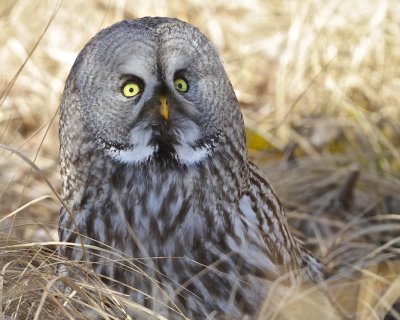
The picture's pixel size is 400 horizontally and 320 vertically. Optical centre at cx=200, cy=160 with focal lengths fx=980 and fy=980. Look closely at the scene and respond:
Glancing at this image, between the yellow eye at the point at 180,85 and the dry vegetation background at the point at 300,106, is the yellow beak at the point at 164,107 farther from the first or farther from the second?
the dry vegetation background at the point at 300,106

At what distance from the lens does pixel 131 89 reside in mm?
3170

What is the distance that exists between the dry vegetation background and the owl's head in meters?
0.63

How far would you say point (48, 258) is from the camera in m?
2.96

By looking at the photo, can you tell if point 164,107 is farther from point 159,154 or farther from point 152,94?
point 159,154

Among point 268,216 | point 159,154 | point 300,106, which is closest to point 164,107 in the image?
point 159,154

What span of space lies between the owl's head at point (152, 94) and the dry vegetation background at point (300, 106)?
2.07ft

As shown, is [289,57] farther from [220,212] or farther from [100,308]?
[100,308]

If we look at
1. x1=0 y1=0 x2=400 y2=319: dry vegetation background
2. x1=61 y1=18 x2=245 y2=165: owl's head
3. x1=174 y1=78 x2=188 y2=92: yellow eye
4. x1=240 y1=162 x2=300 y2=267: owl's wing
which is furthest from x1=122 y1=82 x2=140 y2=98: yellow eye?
x1=0 y1=0 x2=400 y2=319: dry vegetation background

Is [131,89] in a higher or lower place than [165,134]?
higher

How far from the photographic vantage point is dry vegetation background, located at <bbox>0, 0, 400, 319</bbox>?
4.56 meters

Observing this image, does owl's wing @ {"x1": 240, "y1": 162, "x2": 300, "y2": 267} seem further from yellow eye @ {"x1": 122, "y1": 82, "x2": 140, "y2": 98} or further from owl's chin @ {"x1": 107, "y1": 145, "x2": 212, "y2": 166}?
yellow eye @ {"x1": 122, "y1": 82, "x2": 140, "y2": 98}

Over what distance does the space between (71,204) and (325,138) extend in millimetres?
2293

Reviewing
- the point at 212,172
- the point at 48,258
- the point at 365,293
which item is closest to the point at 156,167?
the point at 212,172

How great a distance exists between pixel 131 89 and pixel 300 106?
109 inches
